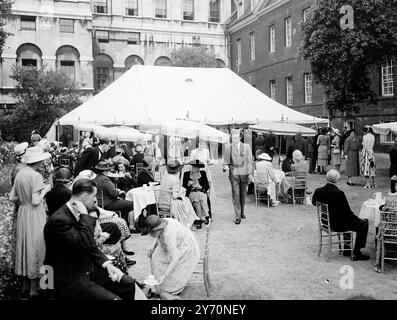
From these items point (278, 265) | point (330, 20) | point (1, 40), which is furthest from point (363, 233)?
point (1, 40)

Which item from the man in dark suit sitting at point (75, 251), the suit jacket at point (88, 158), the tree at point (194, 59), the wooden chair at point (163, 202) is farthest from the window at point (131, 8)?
the man in dark suit sitting at point (75, 251)

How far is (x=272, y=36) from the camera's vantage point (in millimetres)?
34094

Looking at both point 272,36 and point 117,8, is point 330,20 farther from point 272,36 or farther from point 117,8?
point 117,8

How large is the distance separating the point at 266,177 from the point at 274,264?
4.96 metres

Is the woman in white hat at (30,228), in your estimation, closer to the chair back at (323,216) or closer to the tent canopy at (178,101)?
the chair back at (323,216)

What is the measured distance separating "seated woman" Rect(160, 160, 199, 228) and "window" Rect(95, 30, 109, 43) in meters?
32.1

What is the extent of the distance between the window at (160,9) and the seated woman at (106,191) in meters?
34.5

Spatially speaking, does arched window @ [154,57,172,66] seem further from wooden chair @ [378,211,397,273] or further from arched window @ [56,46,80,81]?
wooden chair @ [378,211,397,273]

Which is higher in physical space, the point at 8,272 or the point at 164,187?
the point at 164,187

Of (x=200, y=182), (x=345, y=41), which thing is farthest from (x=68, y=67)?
(x=200, y=182)

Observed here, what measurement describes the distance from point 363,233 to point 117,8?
119 feet

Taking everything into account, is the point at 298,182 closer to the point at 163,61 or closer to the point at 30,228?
the point at 30,228
